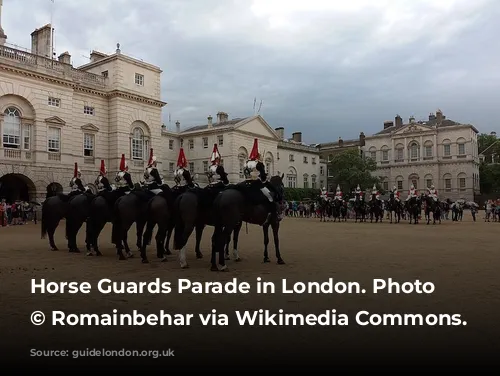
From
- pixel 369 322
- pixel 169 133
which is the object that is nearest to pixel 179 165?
pixel 369 322

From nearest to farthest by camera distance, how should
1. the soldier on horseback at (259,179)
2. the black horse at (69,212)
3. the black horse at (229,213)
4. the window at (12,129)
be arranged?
1. the black horse at (229,213)
2. the soldier on horseback at (259,179)
3. the black horse at (69,212)
4. the window at (12,129)

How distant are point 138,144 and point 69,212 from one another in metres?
29.7

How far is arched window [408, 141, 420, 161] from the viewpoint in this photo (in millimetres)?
74375

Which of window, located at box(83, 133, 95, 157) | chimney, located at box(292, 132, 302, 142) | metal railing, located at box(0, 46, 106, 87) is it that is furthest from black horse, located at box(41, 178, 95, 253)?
chimney, located at box(292, 132, 302, 142)

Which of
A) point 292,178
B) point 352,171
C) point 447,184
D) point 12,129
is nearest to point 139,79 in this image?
point 12,129

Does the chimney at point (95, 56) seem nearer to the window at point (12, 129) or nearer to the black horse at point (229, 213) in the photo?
the window at point (12, 129)

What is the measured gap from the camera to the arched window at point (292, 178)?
230ft

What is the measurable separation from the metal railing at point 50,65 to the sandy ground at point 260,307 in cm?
2768

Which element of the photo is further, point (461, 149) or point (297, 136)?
point (297, 136)

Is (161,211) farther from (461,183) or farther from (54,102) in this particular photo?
(461,183)

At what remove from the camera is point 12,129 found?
1284 inches

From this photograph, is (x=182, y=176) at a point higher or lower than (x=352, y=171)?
lower

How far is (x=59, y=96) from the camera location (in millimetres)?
35594

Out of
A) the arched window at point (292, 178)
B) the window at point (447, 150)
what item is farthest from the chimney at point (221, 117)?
the window at point (447, 150)
